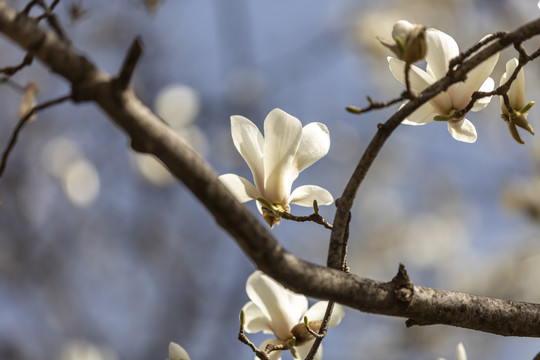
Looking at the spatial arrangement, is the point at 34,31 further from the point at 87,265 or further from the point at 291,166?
the point at 87,265

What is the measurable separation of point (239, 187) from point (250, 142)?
0.07m

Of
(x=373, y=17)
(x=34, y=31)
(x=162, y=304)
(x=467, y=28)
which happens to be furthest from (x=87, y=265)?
(x=34, y=31)

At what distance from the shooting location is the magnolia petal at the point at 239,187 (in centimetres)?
82

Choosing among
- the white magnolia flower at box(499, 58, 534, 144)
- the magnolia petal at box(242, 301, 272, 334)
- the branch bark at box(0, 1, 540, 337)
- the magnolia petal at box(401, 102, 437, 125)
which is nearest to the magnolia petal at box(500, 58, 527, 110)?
the white magnolia flower at box(499, 58, 534, 144)

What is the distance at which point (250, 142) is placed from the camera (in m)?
0.84

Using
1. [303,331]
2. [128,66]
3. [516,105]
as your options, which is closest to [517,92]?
[516,105]

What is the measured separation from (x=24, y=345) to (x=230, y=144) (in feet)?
6.29

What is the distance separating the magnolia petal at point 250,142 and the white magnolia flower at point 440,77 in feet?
0.67

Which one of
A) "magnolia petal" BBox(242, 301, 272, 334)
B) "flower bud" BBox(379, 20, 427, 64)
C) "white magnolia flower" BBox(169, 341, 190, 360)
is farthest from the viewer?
"magnolia petal" BBox(242, 301, 272, 334)

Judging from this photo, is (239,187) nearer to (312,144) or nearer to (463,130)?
(312,144)

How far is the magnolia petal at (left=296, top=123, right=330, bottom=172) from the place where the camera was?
33.9 inches

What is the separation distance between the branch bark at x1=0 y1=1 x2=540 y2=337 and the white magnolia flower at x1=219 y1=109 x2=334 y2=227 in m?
0.19

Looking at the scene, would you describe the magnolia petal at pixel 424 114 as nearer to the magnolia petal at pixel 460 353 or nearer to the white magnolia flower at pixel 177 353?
the magnolia petal at pixel 460 353

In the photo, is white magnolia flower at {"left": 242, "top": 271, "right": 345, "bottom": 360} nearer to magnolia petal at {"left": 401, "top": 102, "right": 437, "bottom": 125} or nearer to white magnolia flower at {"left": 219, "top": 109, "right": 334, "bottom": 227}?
white magnolia flower at {"left": 219, "top": 109, "right": 334, "bottom": 227}
